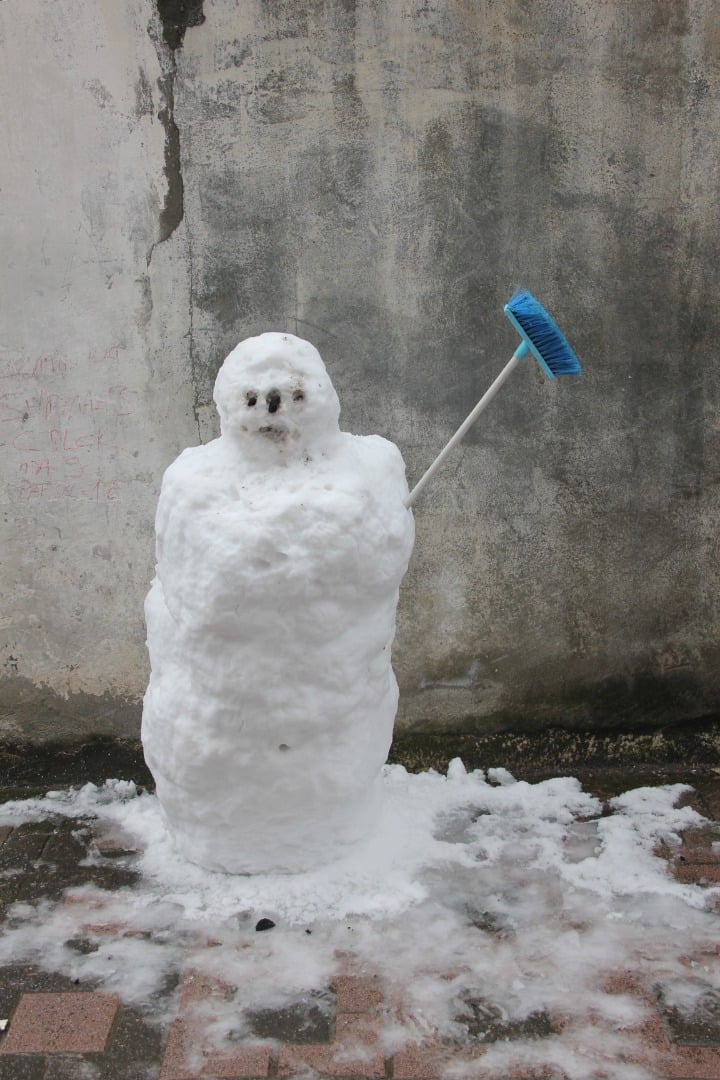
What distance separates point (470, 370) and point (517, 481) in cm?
45

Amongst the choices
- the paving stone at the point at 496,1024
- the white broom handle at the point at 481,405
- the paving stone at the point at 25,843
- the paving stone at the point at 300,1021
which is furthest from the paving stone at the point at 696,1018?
the paving stone at the point at 25,843

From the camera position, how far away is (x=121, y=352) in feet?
12.2

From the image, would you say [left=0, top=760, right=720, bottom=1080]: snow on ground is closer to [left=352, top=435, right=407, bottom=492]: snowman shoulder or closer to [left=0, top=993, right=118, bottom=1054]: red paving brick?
[left=0, top=993, right=118, bottom=1054]: red paving brick

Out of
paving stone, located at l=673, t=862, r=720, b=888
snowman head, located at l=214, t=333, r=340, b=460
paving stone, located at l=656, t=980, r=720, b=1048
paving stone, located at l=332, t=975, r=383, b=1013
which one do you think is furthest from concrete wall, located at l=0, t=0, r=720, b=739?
paving stone, located at l=656, t=980, r=720, b=1048

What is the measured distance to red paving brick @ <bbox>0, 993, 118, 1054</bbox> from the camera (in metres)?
2.52

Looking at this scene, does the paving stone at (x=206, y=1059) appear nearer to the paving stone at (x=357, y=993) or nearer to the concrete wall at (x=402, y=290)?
the paving stone at (x=357, y=993)

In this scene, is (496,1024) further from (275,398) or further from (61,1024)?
(275,398)

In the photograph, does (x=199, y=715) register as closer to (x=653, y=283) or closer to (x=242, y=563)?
(x=242, y=563)

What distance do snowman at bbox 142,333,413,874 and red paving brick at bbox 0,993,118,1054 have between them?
626 millimetres

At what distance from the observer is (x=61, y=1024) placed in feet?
8.50

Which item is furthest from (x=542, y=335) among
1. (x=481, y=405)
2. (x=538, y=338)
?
(x=481, y=405)

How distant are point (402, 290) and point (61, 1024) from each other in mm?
2577

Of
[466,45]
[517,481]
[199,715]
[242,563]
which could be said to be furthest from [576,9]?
[199,715]

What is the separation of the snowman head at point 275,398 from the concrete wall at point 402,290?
2.79 feet
